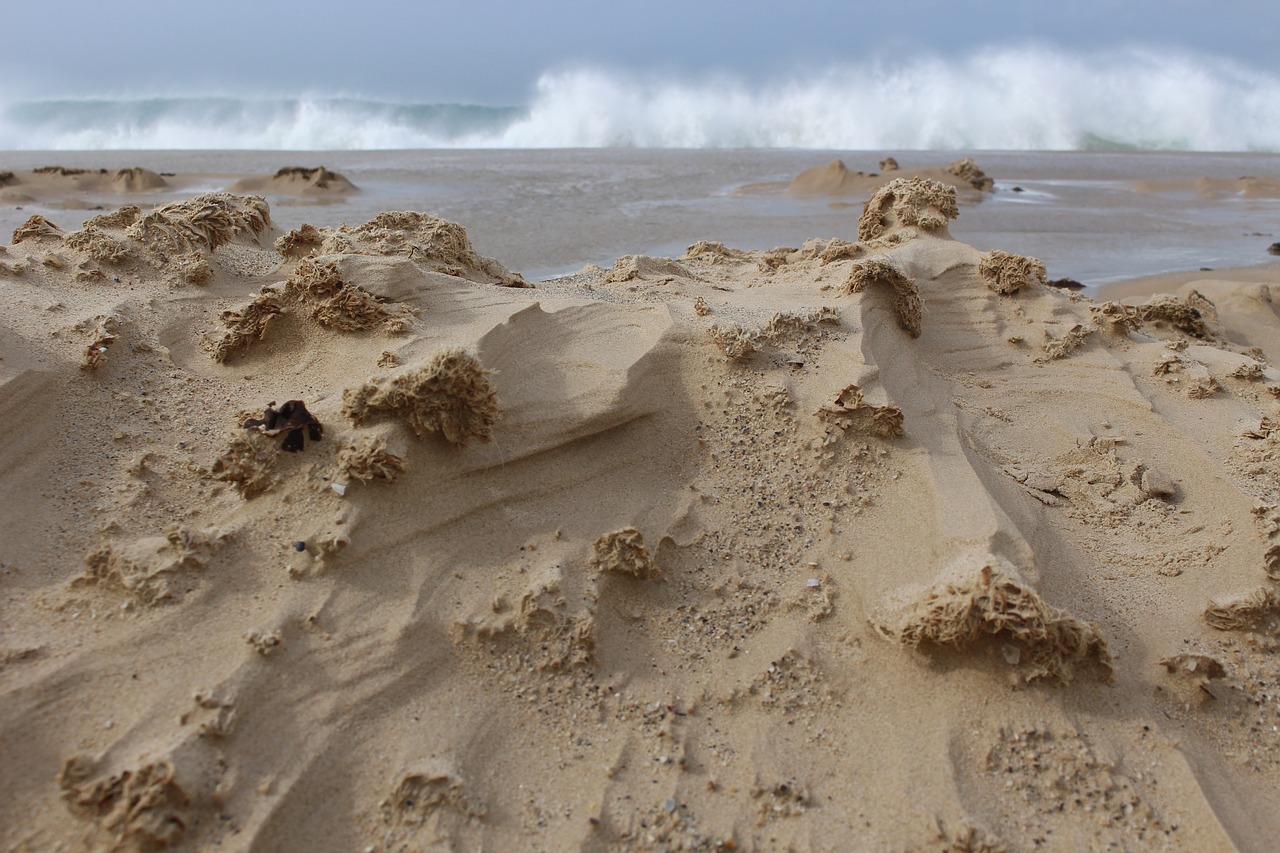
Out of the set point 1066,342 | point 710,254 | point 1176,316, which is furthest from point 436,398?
point 1176,316

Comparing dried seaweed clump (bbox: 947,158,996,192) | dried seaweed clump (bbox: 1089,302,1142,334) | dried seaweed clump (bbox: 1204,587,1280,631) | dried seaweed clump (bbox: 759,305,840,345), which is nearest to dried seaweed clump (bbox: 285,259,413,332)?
dried seaweed clump (bbox: 759,305,840,345)

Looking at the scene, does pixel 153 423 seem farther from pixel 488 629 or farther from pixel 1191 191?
pixel 1191 191

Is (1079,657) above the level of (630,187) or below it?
below

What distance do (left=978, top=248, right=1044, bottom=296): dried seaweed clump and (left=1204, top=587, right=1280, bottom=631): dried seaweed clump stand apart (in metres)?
2.12

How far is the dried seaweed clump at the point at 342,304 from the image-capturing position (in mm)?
2713

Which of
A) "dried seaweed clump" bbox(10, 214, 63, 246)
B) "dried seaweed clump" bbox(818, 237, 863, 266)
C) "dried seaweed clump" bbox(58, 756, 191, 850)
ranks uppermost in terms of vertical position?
"dried seaweed clump" bbox(10, 214, 63, 246)

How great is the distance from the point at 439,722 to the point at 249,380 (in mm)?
1450

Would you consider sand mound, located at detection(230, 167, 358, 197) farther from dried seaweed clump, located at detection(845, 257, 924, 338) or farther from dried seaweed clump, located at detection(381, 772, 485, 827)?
dried seaweed clump, located at detection(381, 772, 485, 827)

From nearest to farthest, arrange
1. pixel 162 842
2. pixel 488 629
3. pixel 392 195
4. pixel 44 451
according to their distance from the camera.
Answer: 1. pixel 162 842
2. pixel 488 629
3. pixel 44 451
4. pixel 392 195

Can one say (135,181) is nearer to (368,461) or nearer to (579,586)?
(368,461)

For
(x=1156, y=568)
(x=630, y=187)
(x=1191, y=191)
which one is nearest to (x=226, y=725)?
(x=1156, y=568)

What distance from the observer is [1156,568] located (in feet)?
8.29

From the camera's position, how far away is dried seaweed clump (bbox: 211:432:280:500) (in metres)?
2.13

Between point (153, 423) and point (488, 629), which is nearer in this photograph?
point (488, 629)
